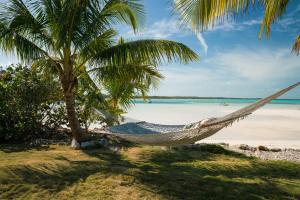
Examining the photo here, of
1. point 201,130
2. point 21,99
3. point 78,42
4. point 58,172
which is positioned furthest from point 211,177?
point 21,99

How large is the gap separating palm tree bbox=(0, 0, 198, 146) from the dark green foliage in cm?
56

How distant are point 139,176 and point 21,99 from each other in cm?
289

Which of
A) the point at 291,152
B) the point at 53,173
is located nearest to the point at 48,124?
the point at 53,173

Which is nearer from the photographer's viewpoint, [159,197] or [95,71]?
[159,197]

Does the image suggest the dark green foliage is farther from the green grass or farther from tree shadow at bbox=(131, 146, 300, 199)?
tree shadow at bbox=(131, 146, 300, 199)

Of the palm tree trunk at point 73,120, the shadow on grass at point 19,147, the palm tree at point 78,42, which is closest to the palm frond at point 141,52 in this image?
the palm tree at point 78,42

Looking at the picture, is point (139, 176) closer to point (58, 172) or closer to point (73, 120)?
point (58, 172)

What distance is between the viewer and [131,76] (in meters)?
4.79

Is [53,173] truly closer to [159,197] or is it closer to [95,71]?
[159,197]

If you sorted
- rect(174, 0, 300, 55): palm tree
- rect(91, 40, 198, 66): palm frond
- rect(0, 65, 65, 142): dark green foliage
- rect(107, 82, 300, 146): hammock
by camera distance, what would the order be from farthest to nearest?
1. rect(0, 65, 65, 142): dark green foliage
2. rect(91, 40, 198, 66): palm frond
3. rect(107, 82, 300, 146): hammock
4. rect(174, 0, 300, 55): palm tree

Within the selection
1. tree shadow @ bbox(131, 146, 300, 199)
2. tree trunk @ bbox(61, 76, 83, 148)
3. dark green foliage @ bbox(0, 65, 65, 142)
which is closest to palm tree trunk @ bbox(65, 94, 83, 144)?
tree trunk @ bbox(61, 76, 83, 148)

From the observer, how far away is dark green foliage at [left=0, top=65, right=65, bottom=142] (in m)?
5.12

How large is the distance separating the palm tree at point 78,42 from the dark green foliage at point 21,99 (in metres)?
0.56

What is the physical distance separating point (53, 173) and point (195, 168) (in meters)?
1.50
